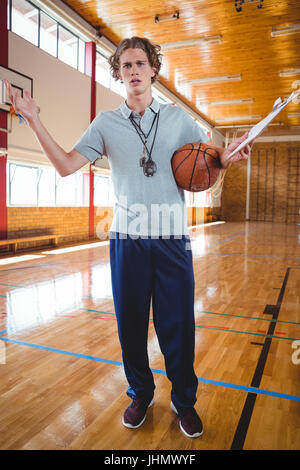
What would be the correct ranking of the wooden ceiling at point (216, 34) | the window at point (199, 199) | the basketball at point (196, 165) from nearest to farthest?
the basketball at point (196, 165) < the wooden ceiling at point (216, 34) < the window at point (199, 199)

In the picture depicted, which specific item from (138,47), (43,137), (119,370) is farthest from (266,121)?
(119,370)

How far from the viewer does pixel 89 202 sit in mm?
8875

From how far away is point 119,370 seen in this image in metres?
2.22

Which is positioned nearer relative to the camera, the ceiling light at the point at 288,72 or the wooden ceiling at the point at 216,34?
the wooden ceiling at the point at 216,34

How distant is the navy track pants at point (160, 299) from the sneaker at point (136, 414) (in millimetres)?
167

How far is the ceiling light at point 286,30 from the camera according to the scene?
7.65 metres

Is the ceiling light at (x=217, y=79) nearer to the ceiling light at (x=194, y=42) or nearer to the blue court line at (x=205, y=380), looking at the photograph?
the ceiling light at (x=194, y=42)

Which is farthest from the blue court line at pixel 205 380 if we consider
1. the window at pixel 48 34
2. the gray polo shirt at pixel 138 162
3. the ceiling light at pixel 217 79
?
the ceiling light at pixel 217 79

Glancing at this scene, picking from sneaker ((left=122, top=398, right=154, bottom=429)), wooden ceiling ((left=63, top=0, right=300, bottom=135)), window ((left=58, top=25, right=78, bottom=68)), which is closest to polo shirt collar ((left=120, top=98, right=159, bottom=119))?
sneaker ((left=122, top=398, right=154, bottom=429))

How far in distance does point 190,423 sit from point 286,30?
847cm

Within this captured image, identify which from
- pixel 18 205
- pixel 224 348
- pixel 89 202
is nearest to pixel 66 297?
pixel 224 348

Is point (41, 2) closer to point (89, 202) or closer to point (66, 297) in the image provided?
point (89, 202)

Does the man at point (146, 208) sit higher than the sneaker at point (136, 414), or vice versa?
the man at point (146, 208)
